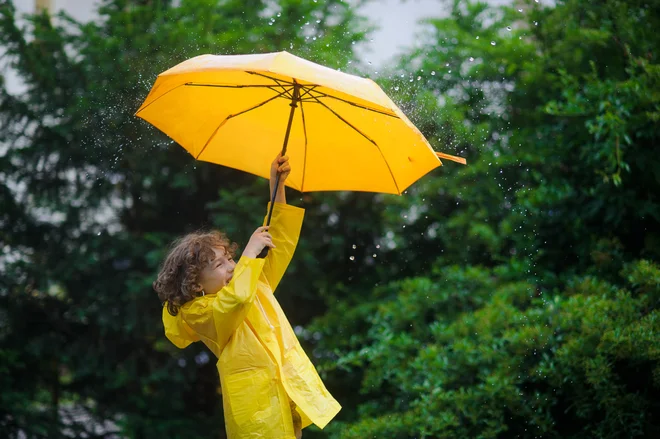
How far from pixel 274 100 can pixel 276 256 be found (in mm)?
682

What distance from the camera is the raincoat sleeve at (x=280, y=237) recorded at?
2598mm

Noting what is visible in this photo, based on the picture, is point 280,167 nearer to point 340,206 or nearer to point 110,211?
point 340,206

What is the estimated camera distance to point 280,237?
8.57ft

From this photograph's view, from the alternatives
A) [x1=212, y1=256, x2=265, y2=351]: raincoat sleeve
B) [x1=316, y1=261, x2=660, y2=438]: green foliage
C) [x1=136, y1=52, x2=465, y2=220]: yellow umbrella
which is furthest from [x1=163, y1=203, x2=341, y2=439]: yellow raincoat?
[x1=316, y1=261, x2=660, y2=438]: green foliage

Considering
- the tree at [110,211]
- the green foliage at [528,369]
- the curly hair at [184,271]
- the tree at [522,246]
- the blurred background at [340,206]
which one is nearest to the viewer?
the curly hair at [184,271]

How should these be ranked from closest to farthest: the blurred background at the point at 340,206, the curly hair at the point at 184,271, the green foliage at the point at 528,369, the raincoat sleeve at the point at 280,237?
the curly hair at the point at 184,271
the raincoat sleeve at the point at 280,237
the green foliage at the point at 528,369
the blurred background at the point at 340,206

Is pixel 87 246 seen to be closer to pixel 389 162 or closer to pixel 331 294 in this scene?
pixel 331 294

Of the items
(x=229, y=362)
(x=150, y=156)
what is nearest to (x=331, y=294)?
(x=150, y=156)

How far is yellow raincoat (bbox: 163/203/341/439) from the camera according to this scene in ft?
7.37

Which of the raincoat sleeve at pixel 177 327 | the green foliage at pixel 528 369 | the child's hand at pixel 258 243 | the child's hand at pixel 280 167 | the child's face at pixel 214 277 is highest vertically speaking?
the child's hand at pixel 280 167

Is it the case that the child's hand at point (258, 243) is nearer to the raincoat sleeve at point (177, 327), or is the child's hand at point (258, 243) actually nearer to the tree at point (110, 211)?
the raincoat sleeve at point (177, 327)

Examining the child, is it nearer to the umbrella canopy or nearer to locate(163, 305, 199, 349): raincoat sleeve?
locate(163, 305, 199, 349): raincoat sleeve

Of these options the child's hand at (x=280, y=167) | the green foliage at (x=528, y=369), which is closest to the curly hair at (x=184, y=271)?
the child's hand at (x=280, y=167)

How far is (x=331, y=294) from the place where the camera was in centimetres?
513
